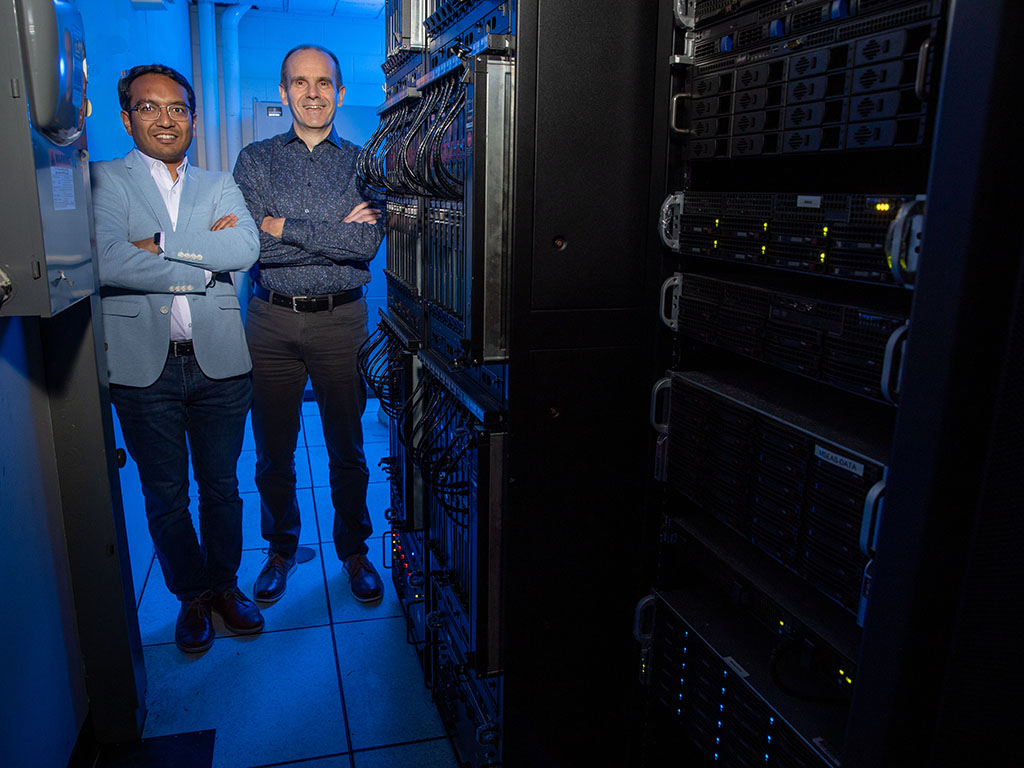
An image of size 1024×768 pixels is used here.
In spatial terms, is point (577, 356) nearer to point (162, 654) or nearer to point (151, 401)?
point (151, 401)

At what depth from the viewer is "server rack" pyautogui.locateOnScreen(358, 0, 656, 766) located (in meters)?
1.53

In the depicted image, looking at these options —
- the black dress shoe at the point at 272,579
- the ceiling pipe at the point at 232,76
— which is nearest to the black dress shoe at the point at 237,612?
the black dress shoe at the point at 272,579

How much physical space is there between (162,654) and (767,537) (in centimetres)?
224

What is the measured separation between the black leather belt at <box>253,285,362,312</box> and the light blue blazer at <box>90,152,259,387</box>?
0.90 ft

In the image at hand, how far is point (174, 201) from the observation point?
2.65m

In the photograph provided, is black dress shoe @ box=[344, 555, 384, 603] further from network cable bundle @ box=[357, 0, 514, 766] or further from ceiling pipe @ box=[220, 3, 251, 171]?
ceiling pipe @ box=[220, 3, 251, 171]

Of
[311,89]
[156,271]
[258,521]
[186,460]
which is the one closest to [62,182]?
[156,271]

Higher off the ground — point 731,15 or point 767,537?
point 731,15

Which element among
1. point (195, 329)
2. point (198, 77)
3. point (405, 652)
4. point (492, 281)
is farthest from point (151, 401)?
point (198, 77)

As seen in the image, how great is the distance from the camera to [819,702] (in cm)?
137

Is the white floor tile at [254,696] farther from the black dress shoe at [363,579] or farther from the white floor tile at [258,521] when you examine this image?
the white floor tile at [258,521]

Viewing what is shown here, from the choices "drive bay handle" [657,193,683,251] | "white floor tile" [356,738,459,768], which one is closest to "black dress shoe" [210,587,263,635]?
"white floor tile" [356,738,459,768]

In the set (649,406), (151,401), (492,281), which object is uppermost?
(492,281)

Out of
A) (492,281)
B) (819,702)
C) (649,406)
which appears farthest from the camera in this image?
(649,406)
